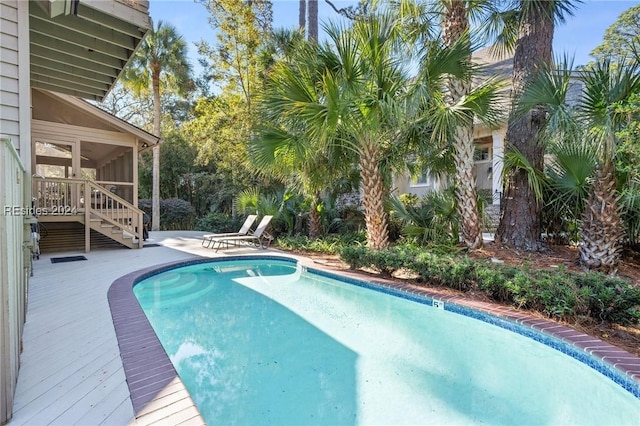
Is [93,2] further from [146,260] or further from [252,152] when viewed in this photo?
[146,260]

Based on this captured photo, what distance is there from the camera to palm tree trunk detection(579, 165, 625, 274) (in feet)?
19.0

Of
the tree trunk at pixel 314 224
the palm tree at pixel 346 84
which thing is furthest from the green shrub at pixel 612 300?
the tree trunk at pixel 314 224

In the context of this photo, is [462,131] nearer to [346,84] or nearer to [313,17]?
[346,84]

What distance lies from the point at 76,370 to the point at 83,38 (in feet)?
18.0

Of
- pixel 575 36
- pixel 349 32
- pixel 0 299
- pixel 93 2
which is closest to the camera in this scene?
pixel 0 299

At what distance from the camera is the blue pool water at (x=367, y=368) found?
3.24m

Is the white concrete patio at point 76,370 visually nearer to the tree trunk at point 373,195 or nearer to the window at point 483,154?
the tree trunk at point 373,195

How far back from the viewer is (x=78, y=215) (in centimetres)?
1034

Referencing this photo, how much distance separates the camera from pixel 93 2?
4695 millimetres

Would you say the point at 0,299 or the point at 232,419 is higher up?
the point at 0,299

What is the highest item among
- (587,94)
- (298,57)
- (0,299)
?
(298,57)

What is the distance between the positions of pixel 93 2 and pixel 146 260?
6330 mm

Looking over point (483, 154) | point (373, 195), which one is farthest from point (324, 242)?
point (483, 154)

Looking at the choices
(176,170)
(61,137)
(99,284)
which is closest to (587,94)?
(99,284)
